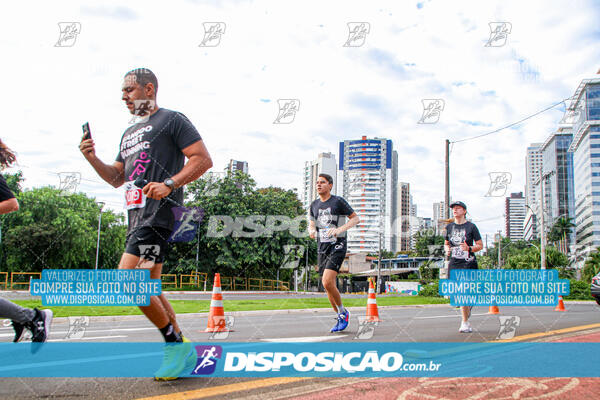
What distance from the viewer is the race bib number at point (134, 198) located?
2893 mm

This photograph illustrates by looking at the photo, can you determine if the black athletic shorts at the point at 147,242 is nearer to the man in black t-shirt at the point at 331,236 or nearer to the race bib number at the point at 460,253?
the man in black t-shirt at the point at 331,236

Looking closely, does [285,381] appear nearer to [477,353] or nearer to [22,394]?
[22,394]

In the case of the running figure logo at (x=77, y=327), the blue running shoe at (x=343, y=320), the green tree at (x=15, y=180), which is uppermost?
the green tree at (x=15, y=180)

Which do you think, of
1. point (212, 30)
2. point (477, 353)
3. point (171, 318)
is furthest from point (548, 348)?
point (212, 30)

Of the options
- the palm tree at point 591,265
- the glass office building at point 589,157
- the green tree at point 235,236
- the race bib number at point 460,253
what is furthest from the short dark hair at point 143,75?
the glass office building at point 589,157

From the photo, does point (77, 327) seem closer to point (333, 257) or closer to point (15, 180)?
point (333, 257)

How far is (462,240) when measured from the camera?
6.66 metres

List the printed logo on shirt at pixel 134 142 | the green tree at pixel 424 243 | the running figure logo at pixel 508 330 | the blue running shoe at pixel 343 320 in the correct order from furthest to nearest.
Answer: the green tree at pixel 424 243
the blue running shoe at pixel 343 320
the running figure logo at pixel 508 330
the printed logo on shirt at pixel 134 142

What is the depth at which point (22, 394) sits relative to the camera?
2482 mm

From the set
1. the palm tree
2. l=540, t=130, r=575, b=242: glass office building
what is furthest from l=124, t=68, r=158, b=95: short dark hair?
l=540, t=130, r=575, b=242: glass office building

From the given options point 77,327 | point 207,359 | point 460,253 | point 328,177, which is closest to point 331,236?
point 328,177

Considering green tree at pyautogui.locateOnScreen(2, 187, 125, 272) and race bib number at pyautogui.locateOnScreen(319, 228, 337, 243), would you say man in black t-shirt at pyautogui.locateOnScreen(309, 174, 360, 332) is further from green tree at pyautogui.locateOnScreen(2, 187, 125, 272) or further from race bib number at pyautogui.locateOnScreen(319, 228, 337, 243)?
green tree at pyautogui.locateOnScreen(2, 187, 125, 272)

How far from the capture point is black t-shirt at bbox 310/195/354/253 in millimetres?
5996

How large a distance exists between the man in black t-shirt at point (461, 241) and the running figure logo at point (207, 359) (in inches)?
162
